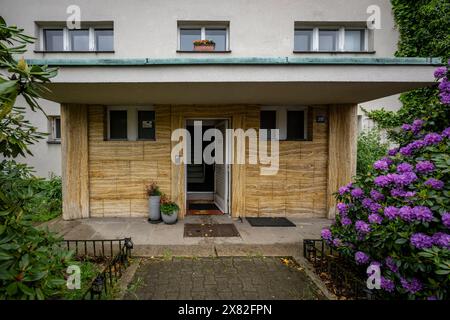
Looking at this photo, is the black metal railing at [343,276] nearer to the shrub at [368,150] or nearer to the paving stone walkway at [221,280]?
the paving stone walkway at [221,280]

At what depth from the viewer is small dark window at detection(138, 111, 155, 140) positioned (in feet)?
19.3

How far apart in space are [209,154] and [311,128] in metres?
2.87

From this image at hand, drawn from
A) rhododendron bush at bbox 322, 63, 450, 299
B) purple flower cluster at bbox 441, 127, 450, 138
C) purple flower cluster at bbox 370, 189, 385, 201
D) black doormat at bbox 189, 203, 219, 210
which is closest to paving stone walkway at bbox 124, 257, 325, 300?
rhododendron bush at bbox 322, 63, 450, 299

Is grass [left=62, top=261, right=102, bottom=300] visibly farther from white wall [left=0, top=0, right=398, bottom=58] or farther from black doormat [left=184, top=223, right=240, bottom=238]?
white wall [left=0, top=0, right=398, bottom=58]

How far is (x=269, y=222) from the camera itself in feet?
17.9

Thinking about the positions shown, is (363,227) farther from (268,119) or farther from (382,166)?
(268,119)

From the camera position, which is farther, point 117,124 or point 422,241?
point 117,124

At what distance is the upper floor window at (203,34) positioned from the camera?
26.3 ft

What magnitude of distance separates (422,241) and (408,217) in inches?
8.6

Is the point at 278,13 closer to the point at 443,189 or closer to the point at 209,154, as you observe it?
the point at 209,154

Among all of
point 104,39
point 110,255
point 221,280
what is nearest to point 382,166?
point 221,280

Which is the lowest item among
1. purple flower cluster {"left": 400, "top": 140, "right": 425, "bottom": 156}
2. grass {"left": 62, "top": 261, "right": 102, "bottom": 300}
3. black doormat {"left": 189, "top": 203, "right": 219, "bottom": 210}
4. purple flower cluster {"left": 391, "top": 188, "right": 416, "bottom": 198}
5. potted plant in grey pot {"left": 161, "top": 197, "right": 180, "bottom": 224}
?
grass {"left": 62, "top": 261, "right": 102, "bottom": 300}

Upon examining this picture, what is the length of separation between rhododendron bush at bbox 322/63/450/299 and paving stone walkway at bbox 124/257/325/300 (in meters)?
0.78
